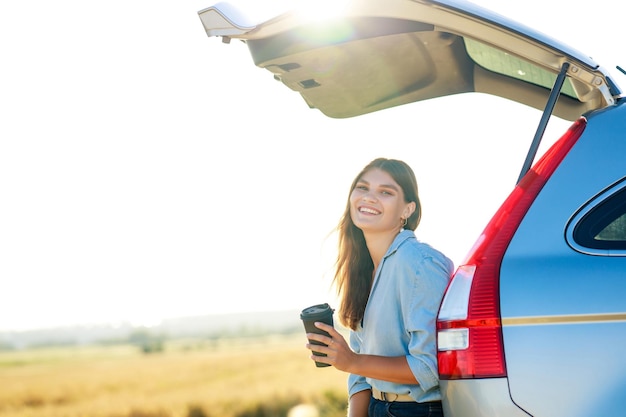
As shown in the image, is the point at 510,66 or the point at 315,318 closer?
the point at 315,318

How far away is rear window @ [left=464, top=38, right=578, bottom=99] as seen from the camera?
3.63m

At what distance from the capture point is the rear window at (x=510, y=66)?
11.9 feet

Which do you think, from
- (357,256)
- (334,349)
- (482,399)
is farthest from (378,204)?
(482,399)

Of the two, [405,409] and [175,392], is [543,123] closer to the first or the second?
[405,409]

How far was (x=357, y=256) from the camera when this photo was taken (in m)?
3.96

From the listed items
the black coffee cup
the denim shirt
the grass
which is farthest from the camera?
the grass

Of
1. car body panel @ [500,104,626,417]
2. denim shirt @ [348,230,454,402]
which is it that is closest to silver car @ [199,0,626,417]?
car body panel @ [500,104,626,417]

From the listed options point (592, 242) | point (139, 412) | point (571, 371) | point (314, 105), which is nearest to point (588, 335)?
point (571, 371)

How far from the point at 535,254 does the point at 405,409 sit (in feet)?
3.14

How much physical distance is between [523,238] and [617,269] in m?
0.27

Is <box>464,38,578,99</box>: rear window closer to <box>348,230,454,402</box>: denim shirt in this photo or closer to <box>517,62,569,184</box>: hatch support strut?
<box>517,62,569,184</box>: hatch support strut

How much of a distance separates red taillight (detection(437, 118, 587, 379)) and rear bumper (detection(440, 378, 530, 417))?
2 centimetres

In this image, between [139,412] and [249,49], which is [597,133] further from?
[139,412]

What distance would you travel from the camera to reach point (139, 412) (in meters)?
18.4
